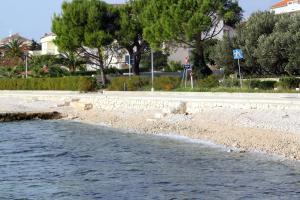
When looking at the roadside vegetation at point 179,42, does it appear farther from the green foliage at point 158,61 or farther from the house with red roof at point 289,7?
the house with red roof at point 289,7

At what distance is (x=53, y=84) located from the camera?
61469 mm

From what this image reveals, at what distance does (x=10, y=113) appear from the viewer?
40.4 metres

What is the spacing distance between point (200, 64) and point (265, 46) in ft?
33.4

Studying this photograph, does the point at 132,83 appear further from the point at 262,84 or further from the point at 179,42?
the point at 262,84

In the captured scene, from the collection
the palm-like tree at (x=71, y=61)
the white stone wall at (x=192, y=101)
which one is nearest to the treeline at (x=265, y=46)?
the white stone wall at (x=192, y=101)

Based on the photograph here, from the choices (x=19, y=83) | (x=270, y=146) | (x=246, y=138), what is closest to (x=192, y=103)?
(x=246, y=138)

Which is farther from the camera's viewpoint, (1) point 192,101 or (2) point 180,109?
(1) point 192,101

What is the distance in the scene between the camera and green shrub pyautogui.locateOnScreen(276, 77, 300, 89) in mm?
41562

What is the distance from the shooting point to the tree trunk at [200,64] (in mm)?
54844

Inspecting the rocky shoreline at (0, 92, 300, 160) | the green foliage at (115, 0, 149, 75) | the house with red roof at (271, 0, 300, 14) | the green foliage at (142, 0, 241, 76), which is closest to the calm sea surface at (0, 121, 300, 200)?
the rocky shoreline at (0, 92, 300, 160)

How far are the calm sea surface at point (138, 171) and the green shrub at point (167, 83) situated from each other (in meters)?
22.7

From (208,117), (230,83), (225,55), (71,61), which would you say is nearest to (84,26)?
(71,61)

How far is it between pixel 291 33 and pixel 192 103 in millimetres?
15361

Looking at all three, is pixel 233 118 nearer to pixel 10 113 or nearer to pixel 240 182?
pixel 240 182
